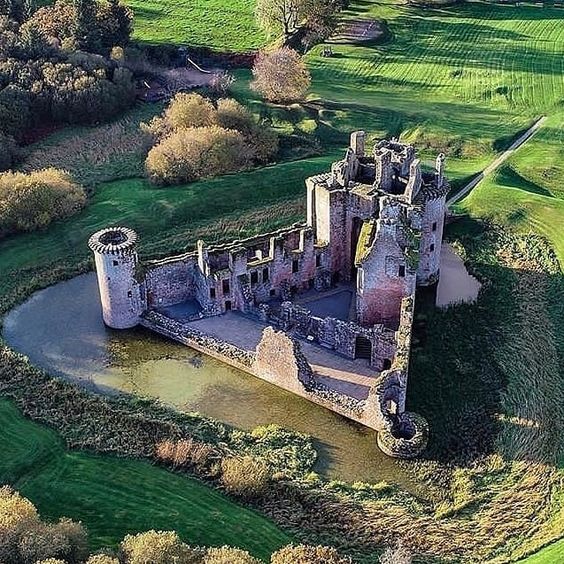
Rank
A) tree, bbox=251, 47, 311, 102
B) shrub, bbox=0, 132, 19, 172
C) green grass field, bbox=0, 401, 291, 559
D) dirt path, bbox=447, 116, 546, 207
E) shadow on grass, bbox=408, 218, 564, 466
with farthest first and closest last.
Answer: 1. tree, bbox=251, 47, 311, 102
2. shrub, bbox=0, 132, 19, 172
3. dirt path, bbox=447, 116, 546, 207
4. shadow on grass, bbox=408, 218, 564, 466
5. green grass field, bbox=0, 401, 291, 559

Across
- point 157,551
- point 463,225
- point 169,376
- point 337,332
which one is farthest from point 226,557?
point 463,225

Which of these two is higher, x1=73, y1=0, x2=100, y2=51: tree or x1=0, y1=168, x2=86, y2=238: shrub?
x1=73, y1=0, x2=100, y2=51: tree

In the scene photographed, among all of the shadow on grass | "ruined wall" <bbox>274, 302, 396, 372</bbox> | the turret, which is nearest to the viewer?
the shadow on grass

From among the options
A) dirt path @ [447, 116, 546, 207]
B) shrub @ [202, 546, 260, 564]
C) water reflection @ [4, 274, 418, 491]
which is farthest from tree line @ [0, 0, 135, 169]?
shrub @ [202, 546, 260, 564]

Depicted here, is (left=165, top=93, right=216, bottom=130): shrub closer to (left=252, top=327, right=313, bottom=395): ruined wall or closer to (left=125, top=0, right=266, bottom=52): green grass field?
(left=125, top=0, right=266, bottom=52): green grass field

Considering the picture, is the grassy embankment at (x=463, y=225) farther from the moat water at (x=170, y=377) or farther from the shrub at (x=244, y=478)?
the shrub at (x=244, y=478)

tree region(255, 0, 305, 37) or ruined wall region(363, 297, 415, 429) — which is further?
tree region(255, 0, 305, 37)
